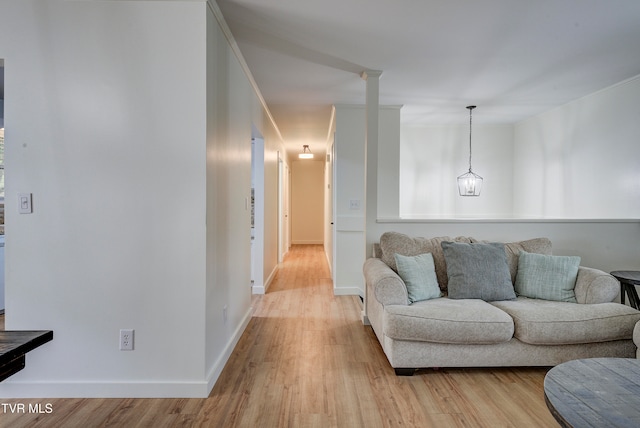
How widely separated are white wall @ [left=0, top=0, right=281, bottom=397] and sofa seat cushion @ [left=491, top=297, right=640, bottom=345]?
2.11 metres

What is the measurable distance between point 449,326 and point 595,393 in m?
1.08

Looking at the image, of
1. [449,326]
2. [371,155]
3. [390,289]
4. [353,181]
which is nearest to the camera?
[449,326]

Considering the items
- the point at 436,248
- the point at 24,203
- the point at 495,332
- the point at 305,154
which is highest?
the point at 305,154

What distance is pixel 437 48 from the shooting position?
2.98m

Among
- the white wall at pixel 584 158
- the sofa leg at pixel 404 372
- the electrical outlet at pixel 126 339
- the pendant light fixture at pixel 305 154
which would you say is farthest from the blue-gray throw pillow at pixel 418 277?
the pendant light fixture at pixel 305 154

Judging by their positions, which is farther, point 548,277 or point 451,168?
point 451,168

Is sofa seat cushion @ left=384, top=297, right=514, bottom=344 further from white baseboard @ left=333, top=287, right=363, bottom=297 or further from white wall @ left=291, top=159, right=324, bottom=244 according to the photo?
white wall @ left=291, top=159, right=324, bottom=244

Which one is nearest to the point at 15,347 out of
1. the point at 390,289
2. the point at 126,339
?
the point at 126,339

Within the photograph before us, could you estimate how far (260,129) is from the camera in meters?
4.27

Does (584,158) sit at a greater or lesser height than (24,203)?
greater

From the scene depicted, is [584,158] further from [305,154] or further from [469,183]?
[305,154]

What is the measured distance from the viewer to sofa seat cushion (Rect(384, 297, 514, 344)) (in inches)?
93.8

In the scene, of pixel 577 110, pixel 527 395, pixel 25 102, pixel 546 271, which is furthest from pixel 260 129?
pixel 577 110

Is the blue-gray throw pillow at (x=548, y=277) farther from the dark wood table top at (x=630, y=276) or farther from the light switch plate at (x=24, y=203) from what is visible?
the light switch plate at (x=24, y=203)
